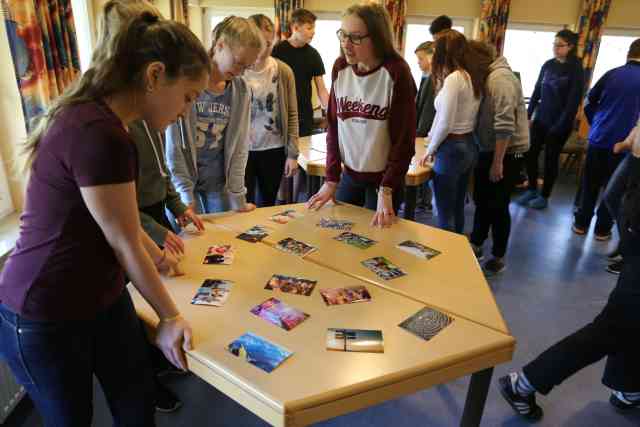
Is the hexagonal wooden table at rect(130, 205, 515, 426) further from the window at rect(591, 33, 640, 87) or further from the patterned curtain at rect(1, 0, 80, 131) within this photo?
the window at rect(591, 33, 640, 87)

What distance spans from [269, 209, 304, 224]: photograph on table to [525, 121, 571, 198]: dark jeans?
3151mm

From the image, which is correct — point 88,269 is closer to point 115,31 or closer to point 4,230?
point 115,31

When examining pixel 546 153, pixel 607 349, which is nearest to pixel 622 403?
pixel 607 349

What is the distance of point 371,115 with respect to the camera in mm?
1746

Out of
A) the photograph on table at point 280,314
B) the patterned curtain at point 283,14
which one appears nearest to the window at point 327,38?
the patterned curtain at point 283,14

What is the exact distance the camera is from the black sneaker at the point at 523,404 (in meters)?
1.67

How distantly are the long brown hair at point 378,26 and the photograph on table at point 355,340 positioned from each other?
109cm

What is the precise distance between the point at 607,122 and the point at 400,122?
2.43 m

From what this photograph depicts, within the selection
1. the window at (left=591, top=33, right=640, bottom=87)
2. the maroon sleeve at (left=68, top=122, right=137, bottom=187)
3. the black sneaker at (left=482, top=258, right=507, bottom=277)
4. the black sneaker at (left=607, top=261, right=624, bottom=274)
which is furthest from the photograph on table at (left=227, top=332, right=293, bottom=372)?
the window at (left=591, top=33, right=640, bottom=87)

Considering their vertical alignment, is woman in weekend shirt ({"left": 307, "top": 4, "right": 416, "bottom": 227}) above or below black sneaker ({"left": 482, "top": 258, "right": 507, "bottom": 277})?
above

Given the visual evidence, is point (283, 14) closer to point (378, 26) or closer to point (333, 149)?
point (333, 149)

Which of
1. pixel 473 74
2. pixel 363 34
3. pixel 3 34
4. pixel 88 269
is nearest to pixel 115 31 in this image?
pixel 88 269

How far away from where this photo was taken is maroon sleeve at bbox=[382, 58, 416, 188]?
166cm

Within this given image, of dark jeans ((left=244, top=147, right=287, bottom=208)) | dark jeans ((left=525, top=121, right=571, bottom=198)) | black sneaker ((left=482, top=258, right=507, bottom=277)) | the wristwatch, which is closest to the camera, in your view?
the wristwatch
